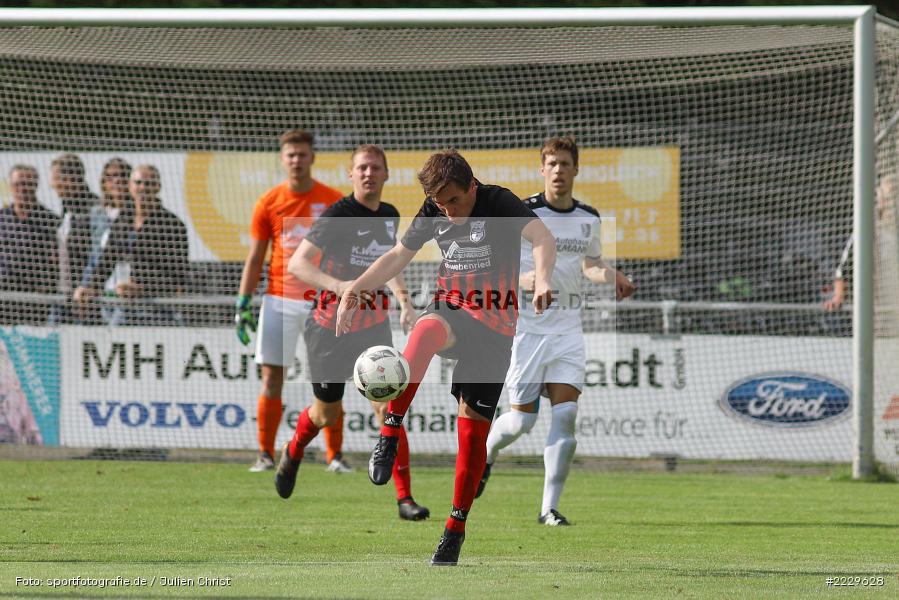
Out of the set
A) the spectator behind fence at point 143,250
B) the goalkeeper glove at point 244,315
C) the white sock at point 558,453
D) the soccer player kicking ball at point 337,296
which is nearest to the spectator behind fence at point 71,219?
the spectator behind fence at point 143,250

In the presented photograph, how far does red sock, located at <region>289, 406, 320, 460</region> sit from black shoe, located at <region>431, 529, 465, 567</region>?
2287mm

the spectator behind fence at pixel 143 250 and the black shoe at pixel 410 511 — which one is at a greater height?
the spectator behind fence at pixel 143 250

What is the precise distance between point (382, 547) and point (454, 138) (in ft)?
23.0

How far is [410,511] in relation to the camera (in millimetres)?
7824

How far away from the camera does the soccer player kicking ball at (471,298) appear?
6070 mm

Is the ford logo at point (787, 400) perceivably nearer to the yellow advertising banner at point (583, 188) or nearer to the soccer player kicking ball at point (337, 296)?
the yellow advertising banner at point (583, 188)

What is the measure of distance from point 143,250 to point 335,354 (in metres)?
4.85

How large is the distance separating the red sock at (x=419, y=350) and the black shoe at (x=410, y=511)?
1.82 meters

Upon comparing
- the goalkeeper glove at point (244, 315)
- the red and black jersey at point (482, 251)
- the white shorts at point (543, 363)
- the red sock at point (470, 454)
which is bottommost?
the red sock at point (470, 454)

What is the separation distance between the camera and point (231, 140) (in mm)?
13133

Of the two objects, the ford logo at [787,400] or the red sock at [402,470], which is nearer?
the red sock at [402,470]

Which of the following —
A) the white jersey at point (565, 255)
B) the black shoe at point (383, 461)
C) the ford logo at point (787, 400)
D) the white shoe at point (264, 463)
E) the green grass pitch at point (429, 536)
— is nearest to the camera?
the green grass pitch at point (429, 536)

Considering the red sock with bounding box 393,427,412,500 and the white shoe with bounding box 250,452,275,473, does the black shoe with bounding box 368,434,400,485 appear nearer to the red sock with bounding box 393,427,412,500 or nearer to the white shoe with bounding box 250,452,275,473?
the red sock with bounding box 393,427,412,500

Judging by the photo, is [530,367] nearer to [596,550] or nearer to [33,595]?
[596,550]
